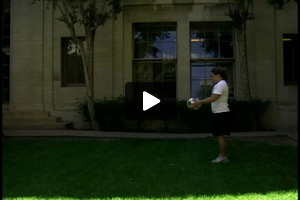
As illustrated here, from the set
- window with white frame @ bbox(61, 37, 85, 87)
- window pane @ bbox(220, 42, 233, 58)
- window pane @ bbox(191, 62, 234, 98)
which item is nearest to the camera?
window pane @ bbox(220, 42, 233, 58)

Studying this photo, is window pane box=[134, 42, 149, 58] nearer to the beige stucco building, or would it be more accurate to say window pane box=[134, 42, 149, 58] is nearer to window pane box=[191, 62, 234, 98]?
the beige stucco building

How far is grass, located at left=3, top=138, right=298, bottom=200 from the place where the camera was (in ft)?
18.4

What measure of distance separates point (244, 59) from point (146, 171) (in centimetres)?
782

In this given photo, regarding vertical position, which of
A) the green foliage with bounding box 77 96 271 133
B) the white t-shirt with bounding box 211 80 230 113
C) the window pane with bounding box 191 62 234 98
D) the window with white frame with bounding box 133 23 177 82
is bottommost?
the green foliage with bounding box 77 96 271 133

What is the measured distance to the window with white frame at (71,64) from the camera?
50.6 feet

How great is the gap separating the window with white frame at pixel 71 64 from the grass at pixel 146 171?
5.10 m

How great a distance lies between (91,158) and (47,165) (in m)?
1.04

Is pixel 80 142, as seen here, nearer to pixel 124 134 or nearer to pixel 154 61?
pixel 124 134

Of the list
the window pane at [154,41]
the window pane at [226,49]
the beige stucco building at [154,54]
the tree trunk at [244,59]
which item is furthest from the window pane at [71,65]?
the tree trunk at [244,59]

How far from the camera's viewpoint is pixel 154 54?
50.1 feet

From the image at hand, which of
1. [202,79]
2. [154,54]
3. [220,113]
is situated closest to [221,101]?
[220,113]

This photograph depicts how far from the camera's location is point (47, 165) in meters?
7.86
